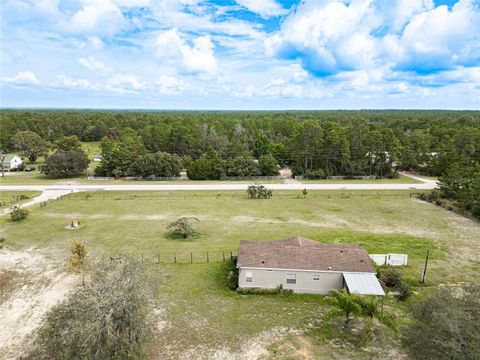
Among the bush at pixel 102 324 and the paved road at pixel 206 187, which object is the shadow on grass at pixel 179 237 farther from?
the paved road at pixel 206 187

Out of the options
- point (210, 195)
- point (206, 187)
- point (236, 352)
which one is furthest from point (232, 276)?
point (206, 187)

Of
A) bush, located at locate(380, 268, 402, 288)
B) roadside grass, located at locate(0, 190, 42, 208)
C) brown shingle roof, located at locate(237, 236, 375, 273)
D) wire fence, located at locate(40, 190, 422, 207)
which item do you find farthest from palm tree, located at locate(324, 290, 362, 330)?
roadside grass, located at locate(0, 190, 42, 208)

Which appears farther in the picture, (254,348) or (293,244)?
(293,244)

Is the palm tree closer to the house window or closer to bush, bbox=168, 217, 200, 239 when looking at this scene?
the house window

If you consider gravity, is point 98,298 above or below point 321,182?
above

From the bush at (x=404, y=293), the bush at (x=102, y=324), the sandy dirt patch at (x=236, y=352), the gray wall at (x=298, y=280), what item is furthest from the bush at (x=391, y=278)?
the bush at (x=102, y=324)

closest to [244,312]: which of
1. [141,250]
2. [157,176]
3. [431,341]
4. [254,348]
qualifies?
[254,348]

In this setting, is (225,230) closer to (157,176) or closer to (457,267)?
(457,267)
